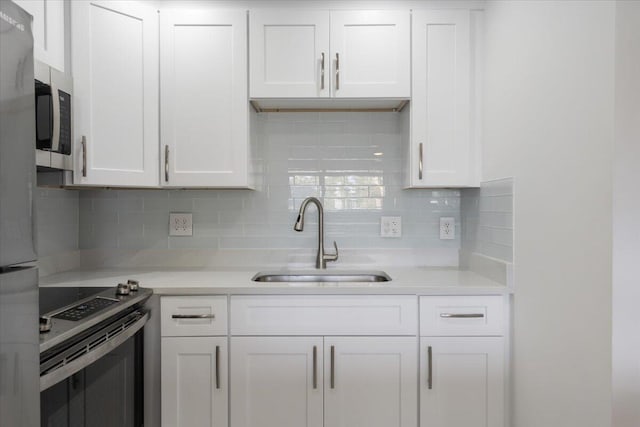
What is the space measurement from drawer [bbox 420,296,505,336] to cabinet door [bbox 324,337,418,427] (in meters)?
0.13

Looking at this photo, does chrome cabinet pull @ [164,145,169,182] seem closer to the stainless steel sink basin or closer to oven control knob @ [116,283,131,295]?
oven control knob @ [116,283,131,295]

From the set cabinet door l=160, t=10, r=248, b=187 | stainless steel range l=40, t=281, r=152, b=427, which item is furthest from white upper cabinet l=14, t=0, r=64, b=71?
stainless steel range l=40, t=281, r=152, b=427

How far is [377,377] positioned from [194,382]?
758 millimetres

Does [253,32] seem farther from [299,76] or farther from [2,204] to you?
[2,204]

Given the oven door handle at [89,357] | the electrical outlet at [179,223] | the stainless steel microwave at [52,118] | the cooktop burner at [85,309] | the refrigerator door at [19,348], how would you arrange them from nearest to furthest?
the refrigerator door at [19,348] → the oven door handle at [89,357] → the cooktop burner at [85,309] → the stainless steel microwave at [52,118] → the electrical outlet at [179,223]

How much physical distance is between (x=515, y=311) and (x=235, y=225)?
1.43 metres

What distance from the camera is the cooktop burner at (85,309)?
1.28 metres

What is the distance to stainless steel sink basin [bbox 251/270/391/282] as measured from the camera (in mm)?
2180

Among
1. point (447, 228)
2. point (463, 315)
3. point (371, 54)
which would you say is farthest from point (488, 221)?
point (371, 54)

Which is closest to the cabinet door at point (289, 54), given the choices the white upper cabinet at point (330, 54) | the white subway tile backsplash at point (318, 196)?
the white upper cabinet at point (330, 54)

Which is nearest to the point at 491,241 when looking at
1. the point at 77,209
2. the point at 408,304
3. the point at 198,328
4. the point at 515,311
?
the point at 515,311

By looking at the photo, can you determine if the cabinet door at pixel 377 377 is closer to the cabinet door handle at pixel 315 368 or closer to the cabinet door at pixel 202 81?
the cabinet door handle at pixel 315 368

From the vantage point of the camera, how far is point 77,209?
2271 mm

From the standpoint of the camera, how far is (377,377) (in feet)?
5.75
